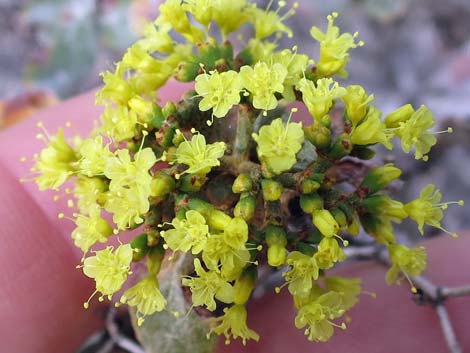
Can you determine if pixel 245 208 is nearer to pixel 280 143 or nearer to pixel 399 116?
pixel 280 143

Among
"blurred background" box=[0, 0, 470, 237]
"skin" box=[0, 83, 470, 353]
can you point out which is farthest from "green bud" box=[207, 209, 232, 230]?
"blurred background" box=[0, 0, 470, 237]

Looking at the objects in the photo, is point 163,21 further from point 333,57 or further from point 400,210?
point 400,210

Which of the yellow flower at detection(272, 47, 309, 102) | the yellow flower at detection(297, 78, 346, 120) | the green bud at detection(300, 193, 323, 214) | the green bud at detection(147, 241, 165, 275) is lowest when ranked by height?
the green bud at detection(300, 193, 323, 214)

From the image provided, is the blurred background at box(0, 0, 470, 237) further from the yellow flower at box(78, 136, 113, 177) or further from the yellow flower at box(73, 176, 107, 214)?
the yellow flower at box(78, 136, 113, 177)

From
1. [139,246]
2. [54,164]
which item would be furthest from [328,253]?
[54,164]

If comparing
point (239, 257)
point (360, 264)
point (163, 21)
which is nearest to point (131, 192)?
point (239, 257)
